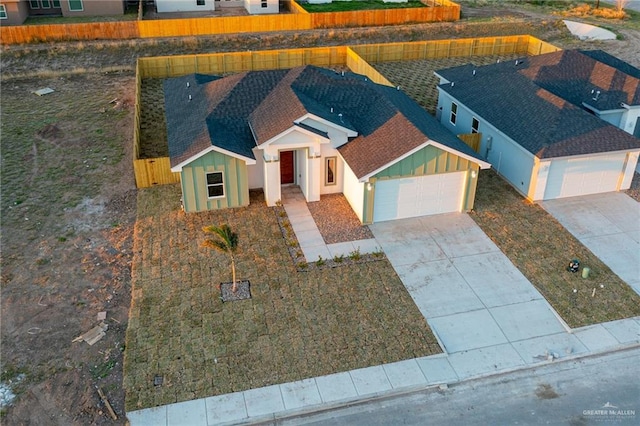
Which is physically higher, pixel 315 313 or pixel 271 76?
pixel 271 76

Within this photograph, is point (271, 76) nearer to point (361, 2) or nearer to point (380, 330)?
point (380, 330)

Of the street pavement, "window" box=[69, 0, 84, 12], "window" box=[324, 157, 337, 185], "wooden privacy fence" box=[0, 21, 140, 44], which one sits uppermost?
"window" box=[69, 0, 84, 12]

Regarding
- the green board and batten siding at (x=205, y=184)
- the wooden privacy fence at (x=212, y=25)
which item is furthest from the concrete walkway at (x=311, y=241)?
the wooden privacy fence at (x=212, y=25)

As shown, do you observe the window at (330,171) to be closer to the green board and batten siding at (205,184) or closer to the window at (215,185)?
the green board and batten siding at (205,184)

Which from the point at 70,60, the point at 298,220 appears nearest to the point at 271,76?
the point at 298,220

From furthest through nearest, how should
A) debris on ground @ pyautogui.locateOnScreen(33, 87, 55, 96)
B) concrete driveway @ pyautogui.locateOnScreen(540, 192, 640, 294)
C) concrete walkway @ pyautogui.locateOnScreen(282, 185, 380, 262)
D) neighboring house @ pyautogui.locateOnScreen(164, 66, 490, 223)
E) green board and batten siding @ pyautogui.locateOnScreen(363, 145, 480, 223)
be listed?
debris on ground @ pyautogui.locateOnScreen(33, 87, 55, 96) < neighboring house @ pyautogui.locateOnScreen(164, 66, 490, 223) < green board and batten siding @ pyautogui.locateOnScreen(363, 145, 480, 223) < concrete walkway @ pyautogui.locateOnScreen(282, 185, 380, 262) < concrete driveway @ pyautogui.locateOnScreen(540, 192, 640, 294)

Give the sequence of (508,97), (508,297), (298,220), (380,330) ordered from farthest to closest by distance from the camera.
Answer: (508,97)
(298,220)
(508,297)
(380,330)

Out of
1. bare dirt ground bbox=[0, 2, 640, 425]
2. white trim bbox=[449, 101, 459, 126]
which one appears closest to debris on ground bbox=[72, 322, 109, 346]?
bare dirt ground bbox=[0, 2, 640, 425]

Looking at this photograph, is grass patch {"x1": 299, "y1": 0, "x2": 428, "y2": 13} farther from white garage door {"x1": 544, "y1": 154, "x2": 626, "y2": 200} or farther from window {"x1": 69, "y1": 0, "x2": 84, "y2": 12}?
white garage door {"x1": 544, "y1": 154, "x2": 626, "y2": 200}
